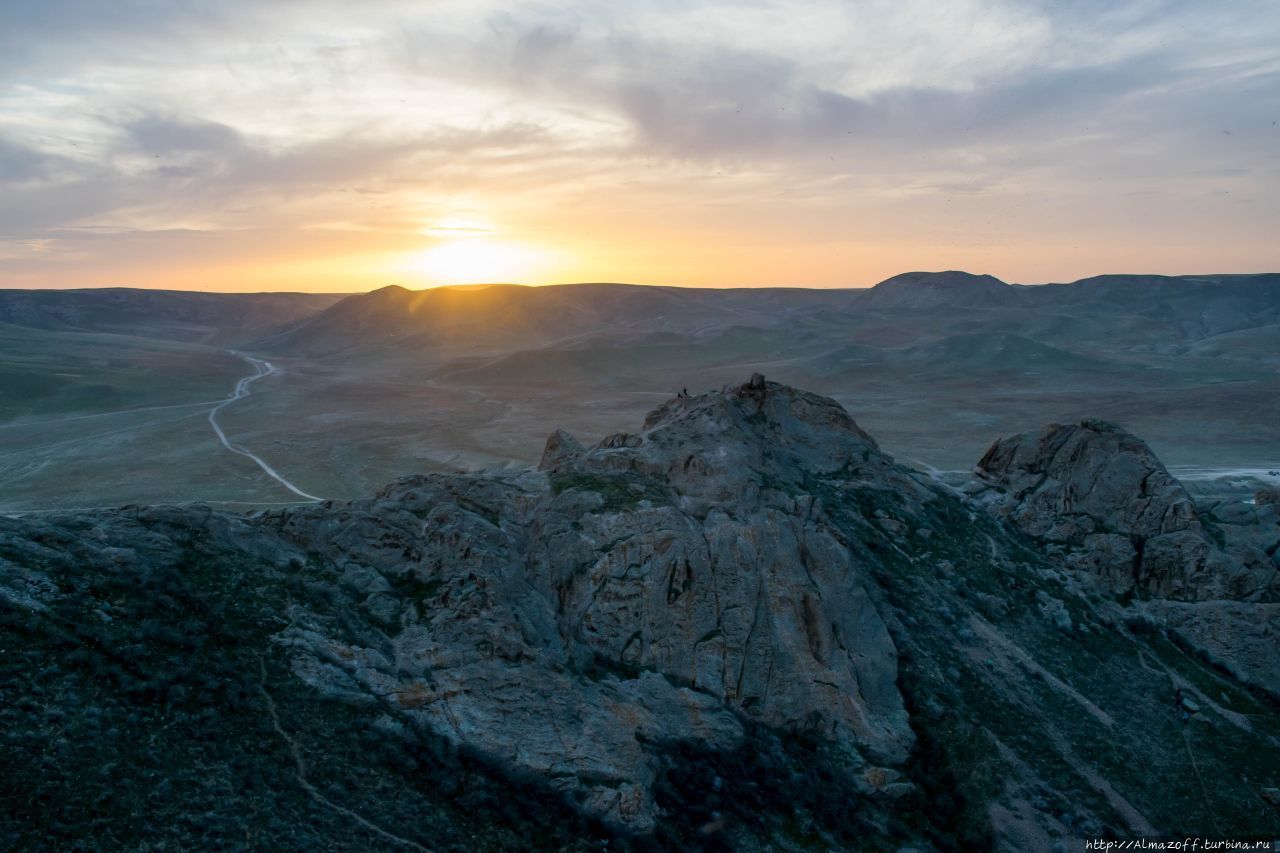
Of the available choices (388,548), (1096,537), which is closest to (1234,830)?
(1096,537)

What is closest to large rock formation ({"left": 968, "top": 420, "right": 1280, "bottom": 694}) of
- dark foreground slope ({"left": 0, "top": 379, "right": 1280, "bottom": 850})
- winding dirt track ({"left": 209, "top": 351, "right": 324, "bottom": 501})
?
dark foreground slope ({"left": 0, "top": 379, "right": 1280, "bottom": 850})

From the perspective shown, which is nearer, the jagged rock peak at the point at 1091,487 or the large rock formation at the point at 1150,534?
the large rock formation at the point at 1150,534

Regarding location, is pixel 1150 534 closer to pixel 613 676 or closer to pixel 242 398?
pixel 613 676

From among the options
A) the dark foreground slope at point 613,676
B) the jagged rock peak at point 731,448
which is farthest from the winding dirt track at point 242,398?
the dark foreground slope at point 613,676

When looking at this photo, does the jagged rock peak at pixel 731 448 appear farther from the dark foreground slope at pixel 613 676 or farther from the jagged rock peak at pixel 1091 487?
the jagged rock peak at pixel 1091 487

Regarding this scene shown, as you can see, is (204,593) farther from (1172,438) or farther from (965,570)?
(1172,438)

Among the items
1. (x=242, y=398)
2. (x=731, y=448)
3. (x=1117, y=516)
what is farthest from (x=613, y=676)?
(x=242, y=398)

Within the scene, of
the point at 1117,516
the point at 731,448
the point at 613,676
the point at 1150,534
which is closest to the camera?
the point at 613,676

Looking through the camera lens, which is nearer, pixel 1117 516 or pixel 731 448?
pixel 731 448
